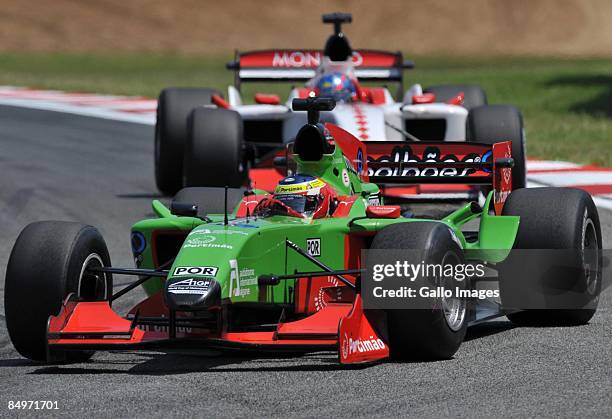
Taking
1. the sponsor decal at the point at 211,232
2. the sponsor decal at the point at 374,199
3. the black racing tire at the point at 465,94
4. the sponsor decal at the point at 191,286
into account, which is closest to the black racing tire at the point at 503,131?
the black racing tire at the point at 465,94

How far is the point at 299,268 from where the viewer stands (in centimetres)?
768

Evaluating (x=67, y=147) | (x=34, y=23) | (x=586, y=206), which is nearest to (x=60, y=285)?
(x=586, y=206)

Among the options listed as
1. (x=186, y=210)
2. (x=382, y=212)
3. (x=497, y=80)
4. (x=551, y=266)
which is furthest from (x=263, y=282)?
(x=497, y=80)

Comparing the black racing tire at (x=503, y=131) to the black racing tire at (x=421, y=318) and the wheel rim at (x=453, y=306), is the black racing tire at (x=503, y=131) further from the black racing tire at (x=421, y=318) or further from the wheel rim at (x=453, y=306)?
the black racing tire at (x=421, y=318)

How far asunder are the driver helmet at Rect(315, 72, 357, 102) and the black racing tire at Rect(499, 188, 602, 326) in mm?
6235

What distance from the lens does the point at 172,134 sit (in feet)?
49.9

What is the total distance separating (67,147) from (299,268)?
12001 mm

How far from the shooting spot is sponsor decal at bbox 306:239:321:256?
770 centimetres

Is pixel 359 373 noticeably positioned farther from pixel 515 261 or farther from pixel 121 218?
pixel 121 218

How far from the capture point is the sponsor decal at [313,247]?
7.70 metres

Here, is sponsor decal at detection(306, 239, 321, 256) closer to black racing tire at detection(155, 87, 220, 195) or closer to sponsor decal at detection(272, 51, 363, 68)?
black racing tire at detection(155, 87, 220, 195)

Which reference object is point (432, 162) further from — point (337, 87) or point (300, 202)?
point (337, 87)

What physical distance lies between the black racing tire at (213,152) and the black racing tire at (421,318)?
19.6 ft

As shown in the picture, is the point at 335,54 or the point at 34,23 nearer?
the point at 335,54
